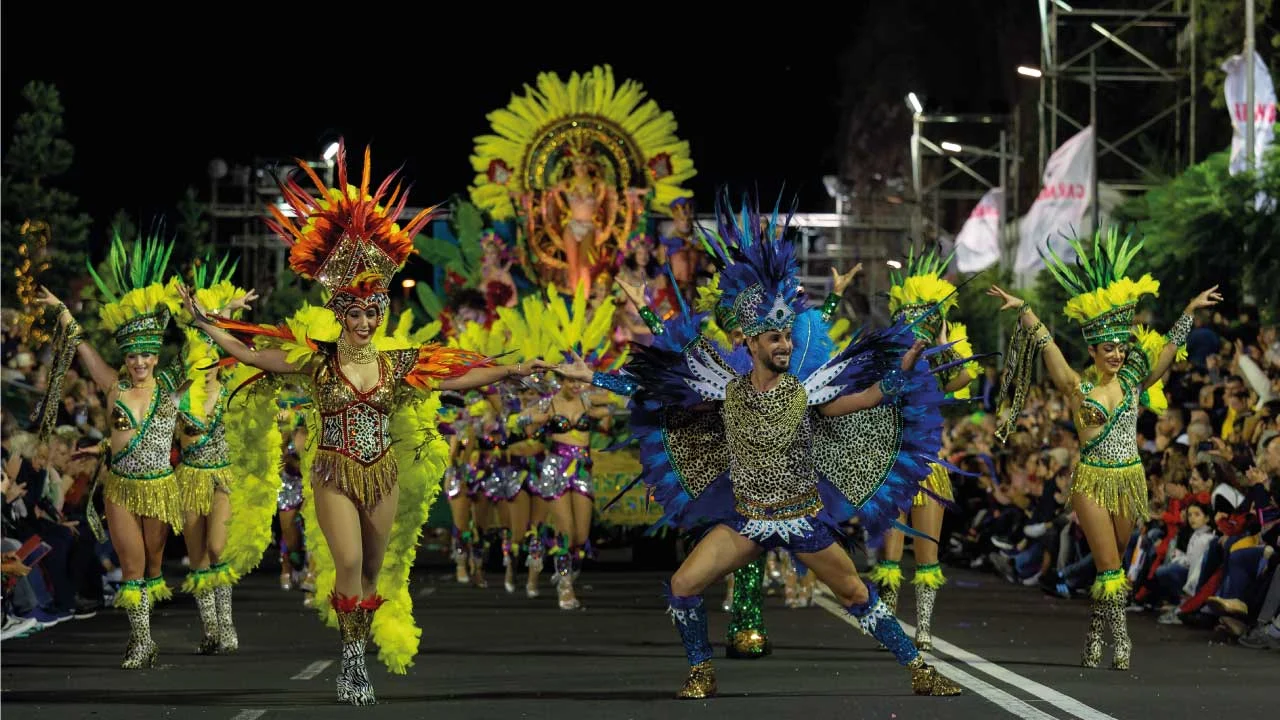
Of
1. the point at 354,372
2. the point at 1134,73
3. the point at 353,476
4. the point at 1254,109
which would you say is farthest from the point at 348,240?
the point at 1134,73

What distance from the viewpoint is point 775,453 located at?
10.8m

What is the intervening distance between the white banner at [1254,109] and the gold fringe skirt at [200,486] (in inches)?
565

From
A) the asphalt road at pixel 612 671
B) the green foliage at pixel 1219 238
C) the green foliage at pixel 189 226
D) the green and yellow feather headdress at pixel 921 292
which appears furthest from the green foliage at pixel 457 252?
the green foliage at pixel 189 226

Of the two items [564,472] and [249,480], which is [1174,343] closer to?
[249,480]

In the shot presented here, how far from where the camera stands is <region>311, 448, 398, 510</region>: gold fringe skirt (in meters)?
11.1

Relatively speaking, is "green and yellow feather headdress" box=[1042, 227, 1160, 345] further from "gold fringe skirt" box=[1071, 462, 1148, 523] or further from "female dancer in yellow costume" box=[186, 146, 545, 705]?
"female dancer in yellow costume" box=[186, 146, 545, 705]

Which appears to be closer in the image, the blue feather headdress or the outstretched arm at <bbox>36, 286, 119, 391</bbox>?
the blue feather headdress

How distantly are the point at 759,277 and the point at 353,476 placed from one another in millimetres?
2259

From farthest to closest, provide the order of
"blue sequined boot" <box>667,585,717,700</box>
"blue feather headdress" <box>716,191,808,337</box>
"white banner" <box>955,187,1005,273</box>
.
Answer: "white banner" <box>955,187,1005,273</box> → "blue sequined boot" <box>667,585,717,700</box> → "blue feather headdress" <box>716,191,808,337</box>

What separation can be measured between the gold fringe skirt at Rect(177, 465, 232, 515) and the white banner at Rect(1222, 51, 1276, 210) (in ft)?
47.1

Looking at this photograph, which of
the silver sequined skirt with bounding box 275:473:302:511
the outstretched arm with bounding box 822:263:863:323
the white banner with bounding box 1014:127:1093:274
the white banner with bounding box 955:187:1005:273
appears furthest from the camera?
the white banner with bounding box 955:187:1005:273

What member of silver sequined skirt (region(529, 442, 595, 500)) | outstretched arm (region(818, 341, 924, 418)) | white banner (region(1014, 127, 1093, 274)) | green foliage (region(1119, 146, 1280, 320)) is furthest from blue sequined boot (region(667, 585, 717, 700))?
white banner (region(1014, 127, 1093, 274))

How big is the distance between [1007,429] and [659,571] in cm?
1040

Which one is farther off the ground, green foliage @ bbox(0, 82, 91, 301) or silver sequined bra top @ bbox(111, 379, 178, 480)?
green foliage @ bbox(0, 82, 91, 301)
